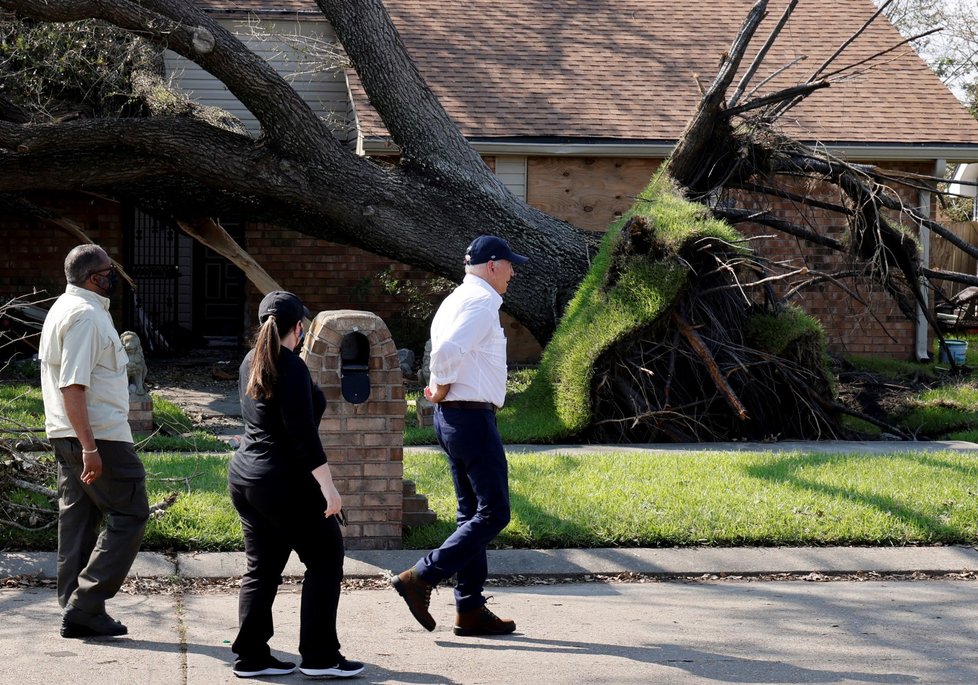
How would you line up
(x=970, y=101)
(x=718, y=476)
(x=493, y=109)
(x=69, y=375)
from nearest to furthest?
(x=69, y=375), (x=718, y=476), (x=493, y=109), (x=970, y=101)

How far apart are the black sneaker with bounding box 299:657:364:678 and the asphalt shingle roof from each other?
37.5ft

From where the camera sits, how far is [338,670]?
485 centimetres

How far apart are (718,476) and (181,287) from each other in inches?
529

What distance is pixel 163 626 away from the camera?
5566mm

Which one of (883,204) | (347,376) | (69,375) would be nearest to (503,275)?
(347,376)

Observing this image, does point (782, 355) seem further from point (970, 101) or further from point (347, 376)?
point (970, 101)

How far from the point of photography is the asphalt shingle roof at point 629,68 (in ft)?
54.2

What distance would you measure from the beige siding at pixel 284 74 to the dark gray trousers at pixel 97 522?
12042 millimetres

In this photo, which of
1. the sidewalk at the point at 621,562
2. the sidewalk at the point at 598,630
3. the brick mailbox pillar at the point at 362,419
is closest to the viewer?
the sidewalk at the point at 598,630

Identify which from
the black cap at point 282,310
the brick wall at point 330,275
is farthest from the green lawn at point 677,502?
the brick wall at point 330,275

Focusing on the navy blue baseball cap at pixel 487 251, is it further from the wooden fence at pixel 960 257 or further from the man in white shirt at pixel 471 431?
the wooden fence at pixel 960 257

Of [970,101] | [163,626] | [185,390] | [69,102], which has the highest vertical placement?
[970,101]

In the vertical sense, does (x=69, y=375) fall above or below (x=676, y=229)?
below

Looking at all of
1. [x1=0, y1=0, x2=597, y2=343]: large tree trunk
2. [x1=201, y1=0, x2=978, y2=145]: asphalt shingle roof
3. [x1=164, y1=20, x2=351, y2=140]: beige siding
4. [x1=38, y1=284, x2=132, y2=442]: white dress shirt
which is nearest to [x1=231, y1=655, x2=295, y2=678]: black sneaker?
[x1=38, y1=284, x2=132, y2=442]: white dress shirt
